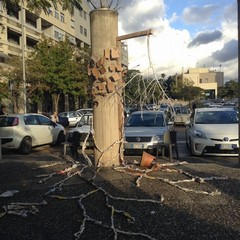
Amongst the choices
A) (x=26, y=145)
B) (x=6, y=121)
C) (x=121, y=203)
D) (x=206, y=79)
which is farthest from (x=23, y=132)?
(x=206, y=79)

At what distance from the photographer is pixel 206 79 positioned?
151375 millimetres

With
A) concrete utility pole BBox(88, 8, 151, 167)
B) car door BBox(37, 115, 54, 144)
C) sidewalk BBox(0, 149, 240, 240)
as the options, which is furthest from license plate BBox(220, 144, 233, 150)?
car door BBox(37, 115, 54, 144)

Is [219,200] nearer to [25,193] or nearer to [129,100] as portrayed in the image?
[25,193]

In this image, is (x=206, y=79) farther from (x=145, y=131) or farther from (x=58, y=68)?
(x=145, y=131)

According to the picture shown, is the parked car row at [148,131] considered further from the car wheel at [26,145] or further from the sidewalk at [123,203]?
the sidewalk at [123,203]

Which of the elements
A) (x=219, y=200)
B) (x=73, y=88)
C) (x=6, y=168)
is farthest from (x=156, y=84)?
(x=73, y=88)

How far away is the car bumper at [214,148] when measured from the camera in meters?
12.0

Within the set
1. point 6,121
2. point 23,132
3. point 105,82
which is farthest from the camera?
point 23,132

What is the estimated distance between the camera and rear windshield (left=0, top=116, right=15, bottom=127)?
585 inches

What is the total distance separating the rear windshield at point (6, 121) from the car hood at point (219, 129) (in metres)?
6.61

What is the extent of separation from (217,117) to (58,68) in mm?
26677

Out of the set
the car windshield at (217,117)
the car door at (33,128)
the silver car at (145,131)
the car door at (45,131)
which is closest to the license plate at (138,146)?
the silver car at (145,131)

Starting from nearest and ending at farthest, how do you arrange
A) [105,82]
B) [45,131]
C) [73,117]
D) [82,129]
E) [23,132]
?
[105,82]
[23,132]
[82,129]
[45,131]
[73,117]

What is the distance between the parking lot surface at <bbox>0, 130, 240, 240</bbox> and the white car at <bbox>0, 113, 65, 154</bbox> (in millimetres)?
6139
